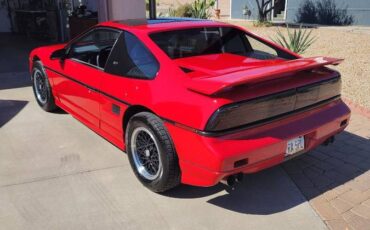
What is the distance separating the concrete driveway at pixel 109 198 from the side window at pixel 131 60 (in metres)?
1.02

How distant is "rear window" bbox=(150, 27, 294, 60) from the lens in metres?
3.68

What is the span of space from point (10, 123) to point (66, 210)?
2477 millimetres

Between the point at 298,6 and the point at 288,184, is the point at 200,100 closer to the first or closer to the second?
the point at 288,184

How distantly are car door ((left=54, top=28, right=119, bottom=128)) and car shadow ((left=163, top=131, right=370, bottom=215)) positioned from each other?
4.71 feet

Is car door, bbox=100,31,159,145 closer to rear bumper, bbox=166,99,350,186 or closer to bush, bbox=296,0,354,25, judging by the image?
rear bumper, bbox=166,99,350,186

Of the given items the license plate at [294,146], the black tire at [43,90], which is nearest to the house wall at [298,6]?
the black tire at [43,90]

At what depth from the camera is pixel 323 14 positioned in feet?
61.5

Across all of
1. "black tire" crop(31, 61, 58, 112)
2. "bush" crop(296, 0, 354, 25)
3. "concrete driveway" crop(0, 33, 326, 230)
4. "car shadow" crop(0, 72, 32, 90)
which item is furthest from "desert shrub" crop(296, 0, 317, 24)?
"concrete driveway" crop(0, 33, 326, 230)

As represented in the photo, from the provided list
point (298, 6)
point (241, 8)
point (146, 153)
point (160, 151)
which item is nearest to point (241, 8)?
point (241, 8)

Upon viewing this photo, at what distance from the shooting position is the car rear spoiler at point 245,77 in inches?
110

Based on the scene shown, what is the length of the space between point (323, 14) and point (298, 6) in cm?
171

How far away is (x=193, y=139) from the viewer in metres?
2.92

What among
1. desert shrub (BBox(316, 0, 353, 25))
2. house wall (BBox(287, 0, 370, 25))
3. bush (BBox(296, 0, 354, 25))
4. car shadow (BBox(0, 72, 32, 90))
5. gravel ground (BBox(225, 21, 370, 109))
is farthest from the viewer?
bush (BBox(296, 0, 354, 25))

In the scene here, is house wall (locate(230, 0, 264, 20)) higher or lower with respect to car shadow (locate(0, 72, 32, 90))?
higher
